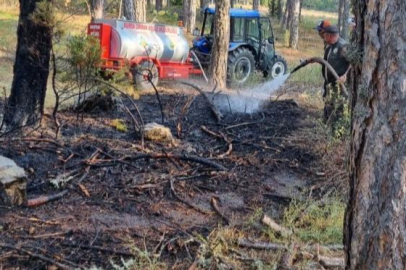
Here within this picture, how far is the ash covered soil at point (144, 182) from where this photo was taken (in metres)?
4.28

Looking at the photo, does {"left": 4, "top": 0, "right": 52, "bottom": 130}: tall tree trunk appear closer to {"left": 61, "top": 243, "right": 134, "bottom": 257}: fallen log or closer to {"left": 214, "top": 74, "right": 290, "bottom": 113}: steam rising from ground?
{"left": 61, "top": 243, "right": 134, "bottom": 257}: fallen log

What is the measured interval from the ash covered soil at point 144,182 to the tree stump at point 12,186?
4.1 inches

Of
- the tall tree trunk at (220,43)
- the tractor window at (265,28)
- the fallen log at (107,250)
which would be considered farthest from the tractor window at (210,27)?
the fallen log at (107,250)

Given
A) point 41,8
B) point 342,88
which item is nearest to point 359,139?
point 41,8

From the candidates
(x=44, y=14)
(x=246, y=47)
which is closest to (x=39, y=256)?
(x=44, y=14)

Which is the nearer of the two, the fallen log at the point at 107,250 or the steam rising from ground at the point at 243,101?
the fallen log at the point at 107,250

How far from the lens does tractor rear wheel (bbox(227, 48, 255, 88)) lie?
49.1ft

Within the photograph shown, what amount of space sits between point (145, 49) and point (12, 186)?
8361 mm

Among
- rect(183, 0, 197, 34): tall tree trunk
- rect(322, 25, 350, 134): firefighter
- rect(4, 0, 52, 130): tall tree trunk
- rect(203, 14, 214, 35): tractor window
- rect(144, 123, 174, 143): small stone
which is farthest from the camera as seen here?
rect(183, 0, 197, 34): tall tree trunk

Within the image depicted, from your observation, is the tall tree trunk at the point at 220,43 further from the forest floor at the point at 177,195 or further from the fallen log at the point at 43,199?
the fallen log at the point at 43,199

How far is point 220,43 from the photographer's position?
13539 millimetres

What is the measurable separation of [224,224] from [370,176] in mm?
2585

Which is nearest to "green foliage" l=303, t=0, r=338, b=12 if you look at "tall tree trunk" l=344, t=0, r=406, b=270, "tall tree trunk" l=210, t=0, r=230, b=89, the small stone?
"tall tree trunk" l=210, t=0, r=230, b=89

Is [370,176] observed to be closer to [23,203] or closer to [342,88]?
[23,203]
